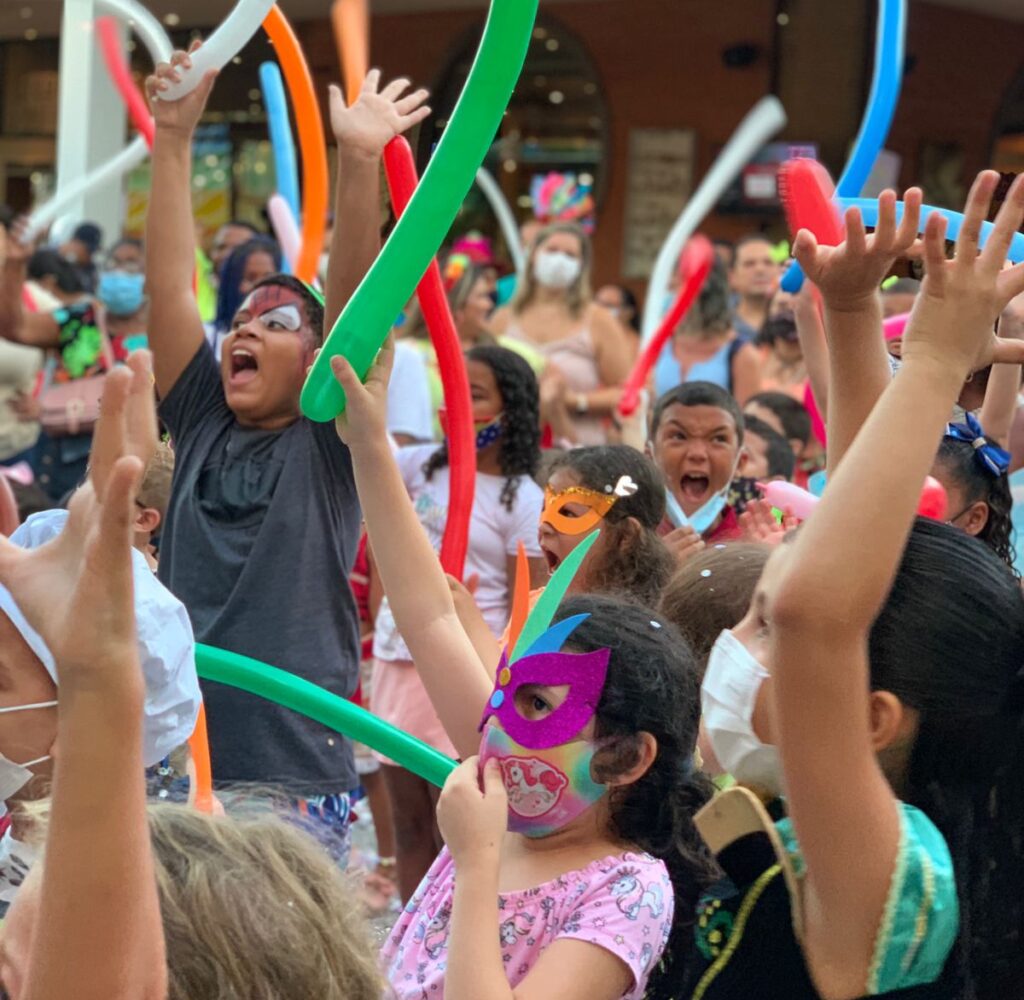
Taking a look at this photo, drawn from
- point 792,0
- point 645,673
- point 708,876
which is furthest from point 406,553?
point 792,0

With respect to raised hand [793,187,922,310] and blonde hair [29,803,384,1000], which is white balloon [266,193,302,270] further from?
blonde hair [29,803,384,1000]

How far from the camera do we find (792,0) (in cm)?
1593

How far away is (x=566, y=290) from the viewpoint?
7.64 meters

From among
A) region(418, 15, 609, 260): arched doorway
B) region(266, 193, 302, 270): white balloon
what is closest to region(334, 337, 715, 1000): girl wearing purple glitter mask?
region(266, 193, 302, 270): white balloon

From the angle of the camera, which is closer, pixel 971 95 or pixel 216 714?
pixel 216 714

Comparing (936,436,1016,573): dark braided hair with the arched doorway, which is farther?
the arched doorway

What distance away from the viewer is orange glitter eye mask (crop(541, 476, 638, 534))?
366 centimetres

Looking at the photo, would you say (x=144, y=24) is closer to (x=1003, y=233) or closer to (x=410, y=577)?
(x=410, y=577)

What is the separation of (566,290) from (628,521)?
4082mm

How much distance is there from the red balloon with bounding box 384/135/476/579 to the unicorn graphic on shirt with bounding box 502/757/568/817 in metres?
1.00

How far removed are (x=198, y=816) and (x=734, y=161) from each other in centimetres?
627

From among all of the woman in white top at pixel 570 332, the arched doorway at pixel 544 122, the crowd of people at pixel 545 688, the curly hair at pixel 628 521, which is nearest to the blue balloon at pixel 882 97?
the crowd of people at pixel 545 688

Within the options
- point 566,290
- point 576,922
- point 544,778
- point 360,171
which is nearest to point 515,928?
point 576,922

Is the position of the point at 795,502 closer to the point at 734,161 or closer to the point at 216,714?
the point at 216,714
